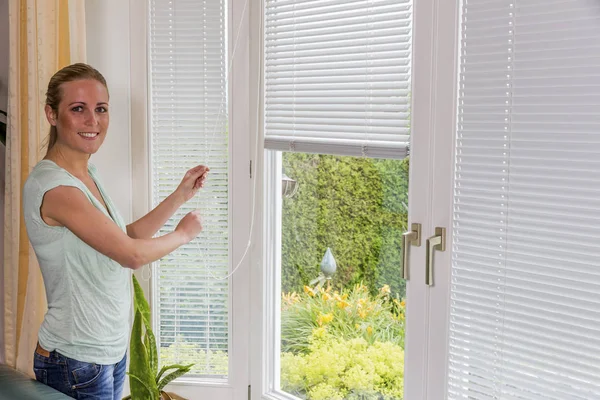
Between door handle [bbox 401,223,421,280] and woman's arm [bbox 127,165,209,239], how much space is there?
0.68 metres

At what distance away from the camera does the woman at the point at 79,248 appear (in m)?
1.78

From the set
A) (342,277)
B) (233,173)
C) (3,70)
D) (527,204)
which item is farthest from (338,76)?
(3,70)

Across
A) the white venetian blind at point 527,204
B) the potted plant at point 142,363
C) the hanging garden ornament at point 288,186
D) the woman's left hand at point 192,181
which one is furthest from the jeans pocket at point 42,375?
the white venetian blind at point 527,204

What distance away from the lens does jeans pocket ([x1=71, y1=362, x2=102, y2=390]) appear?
1855 mm

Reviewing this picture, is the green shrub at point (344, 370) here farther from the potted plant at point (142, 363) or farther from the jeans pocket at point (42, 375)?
the jeans pocket at point (42, 375)

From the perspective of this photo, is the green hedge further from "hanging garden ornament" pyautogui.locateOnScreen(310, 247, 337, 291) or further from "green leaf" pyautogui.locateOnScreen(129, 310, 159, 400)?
"green leaf" pyautogui.locateOnScreen(129, 310, 159, 400)

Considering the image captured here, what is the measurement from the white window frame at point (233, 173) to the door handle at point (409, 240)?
2.36ft

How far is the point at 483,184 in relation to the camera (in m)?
1.89

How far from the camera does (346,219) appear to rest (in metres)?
2.35

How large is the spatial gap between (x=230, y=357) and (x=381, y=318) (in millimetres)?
729

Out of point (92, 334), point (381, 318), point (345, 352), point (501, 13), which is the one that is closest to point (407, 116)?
point (501, 13)

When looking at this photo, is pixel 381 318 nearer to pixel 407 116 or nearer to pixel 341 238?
pixel 341 238

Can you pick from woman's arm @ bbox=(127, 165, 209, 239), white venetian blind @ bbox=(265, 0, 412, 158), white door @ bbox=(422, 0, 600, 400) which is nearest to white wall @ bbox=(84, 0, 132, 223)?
woman's arm @ bbox=(127, 165, 209, 239)

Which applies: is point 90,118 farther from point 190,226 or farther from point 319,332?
point 319,332
